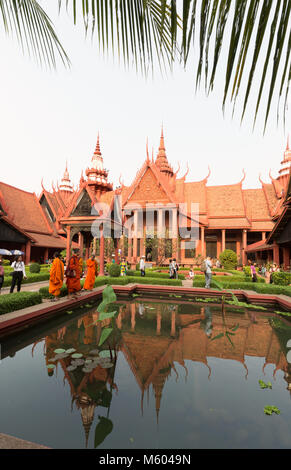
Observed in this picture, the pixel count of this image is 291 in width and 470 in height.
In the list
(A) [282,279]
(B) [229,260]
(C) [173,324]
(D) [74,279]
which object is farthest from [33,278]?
(B) [229,260]

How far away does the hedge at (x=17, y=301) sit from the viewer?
18.2ft

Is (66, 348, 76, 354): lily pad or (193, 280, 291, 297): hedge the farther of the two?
(193, 280, 291, 297): hedge

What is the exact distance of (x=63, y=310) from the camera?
22.5ft

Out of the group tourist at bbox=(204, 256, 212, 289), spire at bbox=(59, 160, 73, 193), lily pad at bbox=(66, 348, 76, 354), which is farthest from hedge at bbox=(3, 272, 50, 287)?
spire at bbox=(59, 160, 73, 193)

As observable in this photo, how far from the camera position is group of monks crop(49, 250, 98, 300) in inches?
273

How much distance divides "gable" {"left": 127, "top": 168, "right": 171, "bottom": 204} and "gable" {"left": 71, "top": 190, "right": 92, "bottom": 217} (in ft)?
24.3

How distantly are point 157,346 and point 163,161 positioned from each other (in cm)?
3453

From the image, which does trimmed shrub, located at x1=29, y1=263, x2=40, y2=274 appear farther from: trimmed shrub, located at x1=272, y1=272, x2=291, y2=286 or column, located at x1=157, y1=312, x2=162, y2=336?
trimmed shrub, located at x1=272, y1=272, x2=291, y2=286

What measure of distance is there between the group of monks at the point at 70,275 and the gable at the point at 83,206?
5.00 m

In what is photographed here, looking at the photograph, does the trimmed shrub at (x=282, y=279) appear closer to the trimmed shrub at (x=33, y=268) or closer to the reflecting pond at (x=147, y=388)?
the reflecting pond at (x=147, y=388)

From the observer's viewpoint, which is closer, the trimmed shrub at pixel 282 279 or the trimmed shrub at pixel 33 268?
the trimmed shrub at pixel 282 279

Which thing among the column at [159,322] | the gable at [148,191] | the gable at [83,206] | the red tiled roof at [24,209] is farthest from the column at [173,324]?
the red tiled roof at [24,209]

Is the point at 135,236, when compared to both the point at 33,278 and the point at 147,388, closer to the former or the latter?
the point at 33,278
